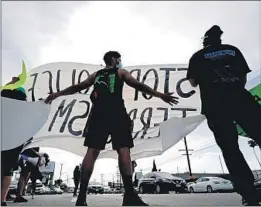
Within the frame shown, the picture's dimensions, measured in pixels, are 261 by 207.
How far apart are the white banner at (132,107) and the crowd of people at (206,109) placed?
1002 millimetres

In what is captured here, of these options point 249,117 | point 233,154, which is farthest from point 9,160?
point 249,117

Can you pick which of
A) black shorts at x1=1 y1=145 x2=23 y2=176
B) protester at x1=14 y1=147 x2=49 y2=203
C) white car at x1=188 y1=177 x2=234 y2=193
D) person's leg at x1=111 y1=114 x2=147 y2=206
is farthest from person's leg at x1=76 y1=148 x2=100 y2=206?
white car at x1=188 y1=177 x2=234 y2=193

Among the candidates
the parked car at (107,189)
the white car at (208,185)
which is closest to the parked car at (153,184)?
the white car at (208,185)

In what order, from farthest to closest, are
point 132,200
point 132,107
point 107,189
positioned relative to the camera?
point 107,189 → point 132,107 → point 132,200

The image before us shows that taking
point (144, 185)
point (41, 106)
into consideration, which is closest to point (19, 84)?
point (41, 106)

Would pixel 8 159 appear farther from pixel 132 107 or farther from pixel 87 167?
pixel 132 107

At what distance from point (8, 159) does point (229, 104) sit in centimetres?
208

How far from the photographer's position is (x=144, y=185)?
9.02 metres

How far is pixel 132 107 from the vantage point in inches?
180

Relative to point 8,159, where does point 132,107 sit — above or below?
above

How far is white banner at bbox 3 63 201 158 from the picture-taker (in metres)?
4.45

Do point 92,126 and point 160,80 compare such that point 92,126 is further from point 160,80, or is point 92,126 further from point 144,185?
point 144,185

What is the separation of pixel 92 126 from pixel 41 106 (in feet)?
1.85

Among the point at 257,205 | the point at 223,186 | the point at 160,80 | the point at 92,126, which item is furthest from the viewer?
the point at 223,186
